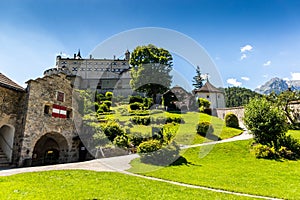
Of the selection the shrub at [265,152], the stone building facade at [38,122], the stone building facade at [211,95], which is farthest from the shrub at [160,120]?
the stone building facade at [211,95]

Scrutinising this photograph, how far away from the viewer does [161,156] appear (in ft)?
39.2

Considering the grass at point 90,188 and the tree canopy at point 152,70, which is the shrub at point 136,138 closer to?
the grass at point 90,188

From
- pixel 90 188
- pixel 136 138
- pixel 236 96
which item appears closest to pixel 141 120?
pixel 136 138

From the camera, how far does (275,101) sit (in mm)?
22156

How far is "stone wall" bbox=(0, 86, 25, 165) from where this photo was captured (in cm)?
1275

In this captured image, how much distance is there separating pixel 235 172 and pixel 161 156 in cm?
411

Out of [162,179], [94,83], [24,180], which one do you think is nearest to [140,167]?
[162,179]

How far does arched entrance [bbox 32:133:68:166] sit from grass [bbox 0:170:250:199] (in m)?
8.53

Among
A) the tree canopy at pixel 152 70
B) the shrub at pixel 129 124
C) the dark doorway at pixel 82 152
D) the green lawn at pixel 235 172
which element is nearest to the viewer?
the green lawn at pixel 235 172

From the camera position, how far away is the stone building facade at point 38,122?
12.9m

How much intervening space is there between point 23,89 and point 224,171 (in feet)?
45.2

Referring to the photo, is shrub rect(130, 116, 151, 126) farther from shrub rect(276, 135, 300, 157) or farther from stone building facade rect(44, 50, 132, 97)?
stone building facade rect(44, 50, 132, 97)

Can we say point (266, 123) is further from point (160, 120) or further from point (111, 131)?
point (111, 131)

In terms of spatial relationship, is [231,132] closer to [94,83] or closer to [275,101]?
[275,101]
